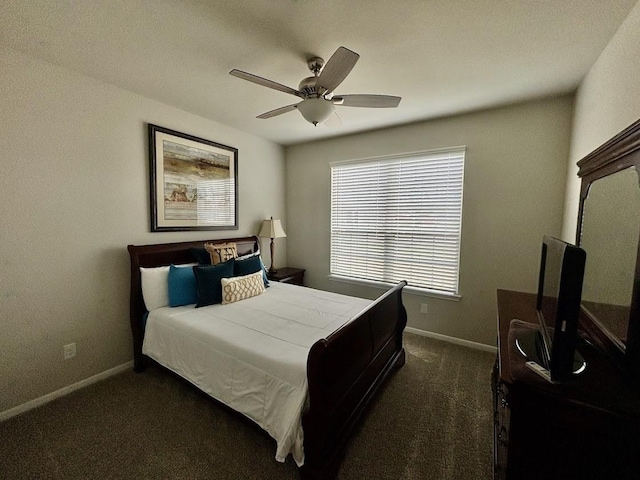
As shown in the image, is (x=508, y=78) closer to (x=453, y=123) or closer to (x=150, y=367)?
(x=453, y=123)

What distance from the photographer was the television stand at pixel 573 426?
0.86 meters

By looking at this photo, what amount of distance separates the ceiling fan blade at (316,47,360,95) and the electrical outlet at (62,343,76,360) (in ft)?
9.32

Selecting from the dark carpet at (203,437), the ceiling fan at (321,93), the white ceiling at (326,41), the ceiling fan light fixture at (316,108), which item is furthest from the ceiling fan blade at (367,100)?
the dark carpet at (203,437)

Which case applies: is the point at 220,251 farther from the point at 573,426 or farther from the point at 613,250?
the point at 613,250

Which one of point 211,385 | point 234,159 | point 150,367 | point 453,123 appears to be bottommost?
point 150,367

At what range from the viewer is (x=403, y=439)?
1721mm

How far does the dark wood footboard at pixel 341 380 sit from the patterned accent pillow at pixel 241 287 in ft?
4.28

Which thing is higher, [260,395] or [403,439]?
[260,395]

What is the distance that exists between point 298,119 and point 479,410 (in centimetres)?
327

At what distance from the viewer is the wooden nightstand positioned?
3605 mm

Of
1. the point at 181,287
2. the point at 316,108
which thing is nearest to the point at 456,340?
the point at 316,108

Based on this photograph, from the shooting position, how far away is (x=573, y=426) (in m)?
0.92

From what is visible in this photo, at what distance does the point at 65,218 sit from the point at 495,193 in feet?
13.1

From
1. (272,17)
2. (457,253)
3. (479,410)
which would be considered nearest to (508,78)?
(457,253)
